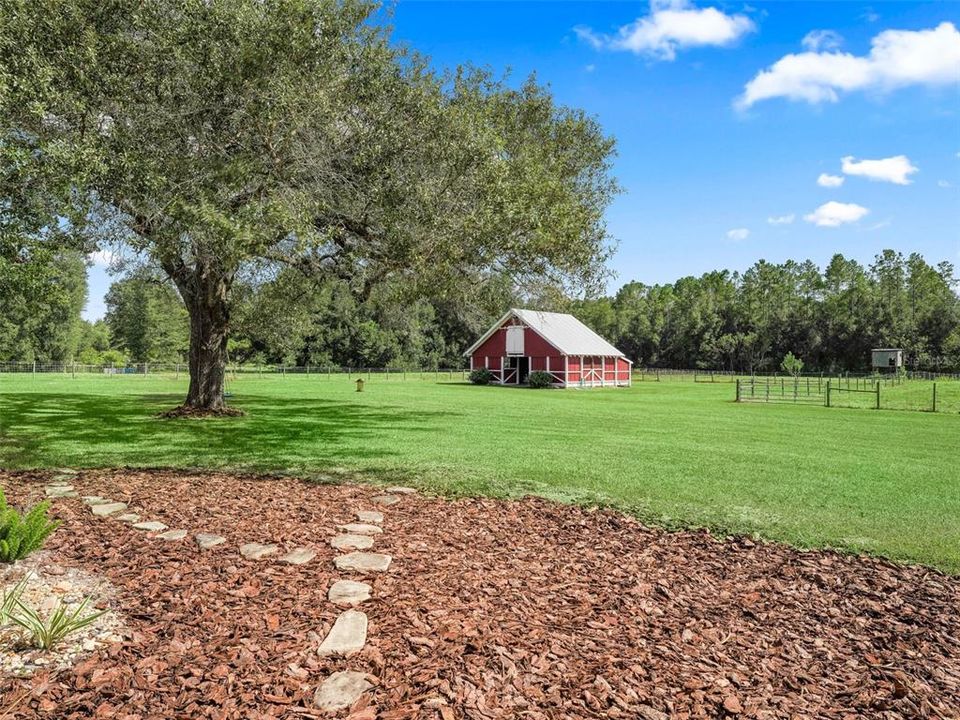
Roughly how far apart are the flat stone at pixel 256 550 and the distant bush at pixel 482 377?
37994mm

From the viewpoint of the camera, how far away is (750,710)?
2.74 meters

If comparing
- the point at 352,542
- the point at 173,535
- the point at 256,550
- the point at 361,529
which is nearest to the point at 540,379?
the point at 361,529

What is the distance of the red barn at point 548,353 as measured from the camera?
132 feet

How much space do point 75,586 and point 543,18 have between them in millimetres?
10232

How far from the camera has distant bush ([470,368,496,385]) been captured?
141 feet

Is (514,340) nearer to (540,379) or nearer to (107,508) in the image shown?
(540,379)

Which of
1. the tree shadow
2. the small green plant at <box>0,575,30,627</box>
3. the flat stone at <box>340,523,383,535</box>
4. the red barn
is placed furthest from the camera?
the red barn

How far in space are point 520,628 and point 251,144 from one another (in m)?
7.50

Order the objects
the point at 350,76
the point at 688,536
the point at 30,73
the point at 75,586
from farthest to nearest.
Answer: the point at 350,76 < the point at 30,73 < the point at 688,536 < the point at 75,586

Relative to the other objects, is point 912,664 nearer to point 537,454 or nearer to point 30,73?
point 537,454

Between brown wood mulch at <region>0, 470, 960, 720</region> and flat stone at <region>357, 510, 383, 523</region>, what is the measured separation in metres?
0.40

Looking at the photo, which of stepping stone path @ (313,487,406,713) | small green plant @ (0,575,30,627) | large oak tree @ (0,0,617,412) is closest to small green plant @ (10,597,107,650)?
small green plant @ (0,575,30,627)

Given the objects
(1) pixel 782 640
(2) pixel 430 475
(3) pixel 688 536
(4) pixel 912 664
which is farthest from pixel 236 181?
(4) pixel 912 664

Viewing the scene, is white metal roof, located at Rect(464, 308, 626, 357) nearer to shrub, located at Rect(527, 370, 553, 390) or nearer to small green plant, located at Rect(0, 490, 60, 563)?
shrub, located at Rect(527, 370, 553, 390)
